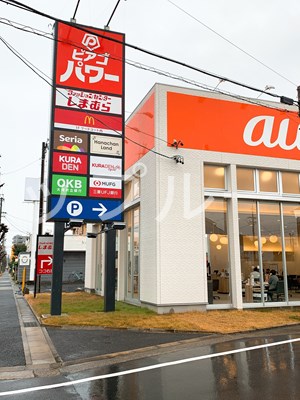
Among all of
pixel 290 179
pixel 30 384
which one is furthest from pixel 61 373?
pixel 290 179

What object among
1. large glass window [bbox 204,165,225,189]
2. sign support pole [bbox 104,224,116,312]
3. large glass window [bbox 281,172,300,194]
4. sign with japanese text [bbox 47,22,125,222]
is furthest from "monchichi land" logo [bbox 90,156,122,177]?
large glass window [bbox 281,172,300,194]

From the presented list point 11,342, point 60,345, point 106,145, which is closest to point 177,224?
point 106,145

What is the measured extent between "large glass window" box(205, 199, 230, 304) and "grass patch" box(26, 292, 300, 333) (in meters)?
0.96

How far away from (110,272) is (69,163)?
4278 mm

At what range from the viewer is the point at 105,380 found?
623cm

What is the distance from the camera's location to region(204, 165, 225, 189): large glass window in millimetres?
15062

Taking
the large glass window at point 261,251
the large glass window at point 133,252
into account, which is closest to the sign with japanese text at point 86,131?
the large glass window at point 133,252

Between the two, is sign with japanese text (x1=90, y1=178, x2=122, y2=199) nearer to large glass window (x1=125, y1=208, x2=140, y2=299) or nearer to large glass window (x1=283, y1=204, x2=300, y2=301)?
large glass window (x1=125, y1=208, x2=140, y2=299)

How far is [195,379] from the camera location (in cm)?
615

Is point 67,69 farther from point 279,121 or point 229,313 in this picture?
point 229,313

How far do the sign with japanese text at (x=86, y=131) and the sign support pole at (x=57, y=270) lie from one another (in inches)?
23.4

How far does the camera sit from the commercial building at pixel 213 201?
545 inches

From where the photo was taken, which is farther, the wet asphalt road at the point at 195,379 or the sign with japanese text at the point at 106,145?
the sign with japanese text at the point at 106,145

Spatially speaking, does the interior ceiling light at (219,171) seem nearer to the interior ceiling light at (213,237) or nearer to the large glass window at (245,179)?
the large glass window at (245,179)
